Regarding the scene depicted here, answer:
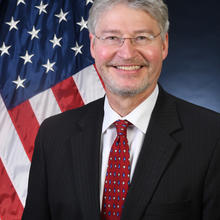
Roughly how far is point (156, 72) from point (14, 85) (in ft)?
5.69

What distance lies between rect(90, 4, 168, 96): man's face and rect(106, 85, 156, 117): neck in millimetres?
29

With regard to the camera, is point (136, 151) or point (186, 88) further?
point (186, 88)

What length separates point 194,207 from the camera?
6.05 feet

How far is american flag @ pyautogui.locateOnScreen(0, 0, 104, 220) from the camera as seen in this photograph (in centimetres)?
333

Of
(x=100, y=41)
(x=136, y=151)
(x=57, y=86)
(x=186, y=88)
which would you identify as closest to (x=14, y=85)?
(x=57, y=86)

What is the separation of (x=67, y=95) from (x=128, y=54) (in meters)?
1.61

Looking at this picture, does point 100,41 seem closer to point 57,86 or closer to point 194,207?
point 194,207

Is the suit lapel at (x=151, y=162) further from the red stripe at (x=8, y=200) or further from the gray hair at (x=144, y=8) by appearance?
the red stripe at (x=8, y=200)

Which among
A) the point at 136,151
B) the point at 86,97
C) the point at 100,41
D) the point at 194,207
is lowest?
the point at 194,207

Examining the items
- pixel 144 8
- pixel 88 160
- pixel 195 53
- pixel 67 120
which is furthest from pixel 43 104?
pixel 195 53

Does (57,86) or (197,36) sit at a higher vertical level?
(197,36)

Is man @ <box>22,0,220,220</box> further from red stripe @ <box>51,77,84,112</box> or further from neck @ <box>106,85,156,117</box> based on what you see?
red stripe @ <box>51,77,84,112</box>

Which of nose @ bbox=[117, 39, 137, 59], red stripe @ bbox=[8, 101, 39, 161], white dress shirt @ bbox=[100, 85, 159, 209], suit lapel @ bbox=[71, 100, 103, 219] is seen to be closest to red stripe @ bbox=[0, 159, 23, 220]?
red stripe @ bbox=[8, 101, 39, 161]

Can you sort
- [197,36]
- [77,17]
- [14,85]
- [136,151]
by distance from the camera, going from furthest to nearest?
[197,36] < [77,17] < [14,85] < [136,151]
